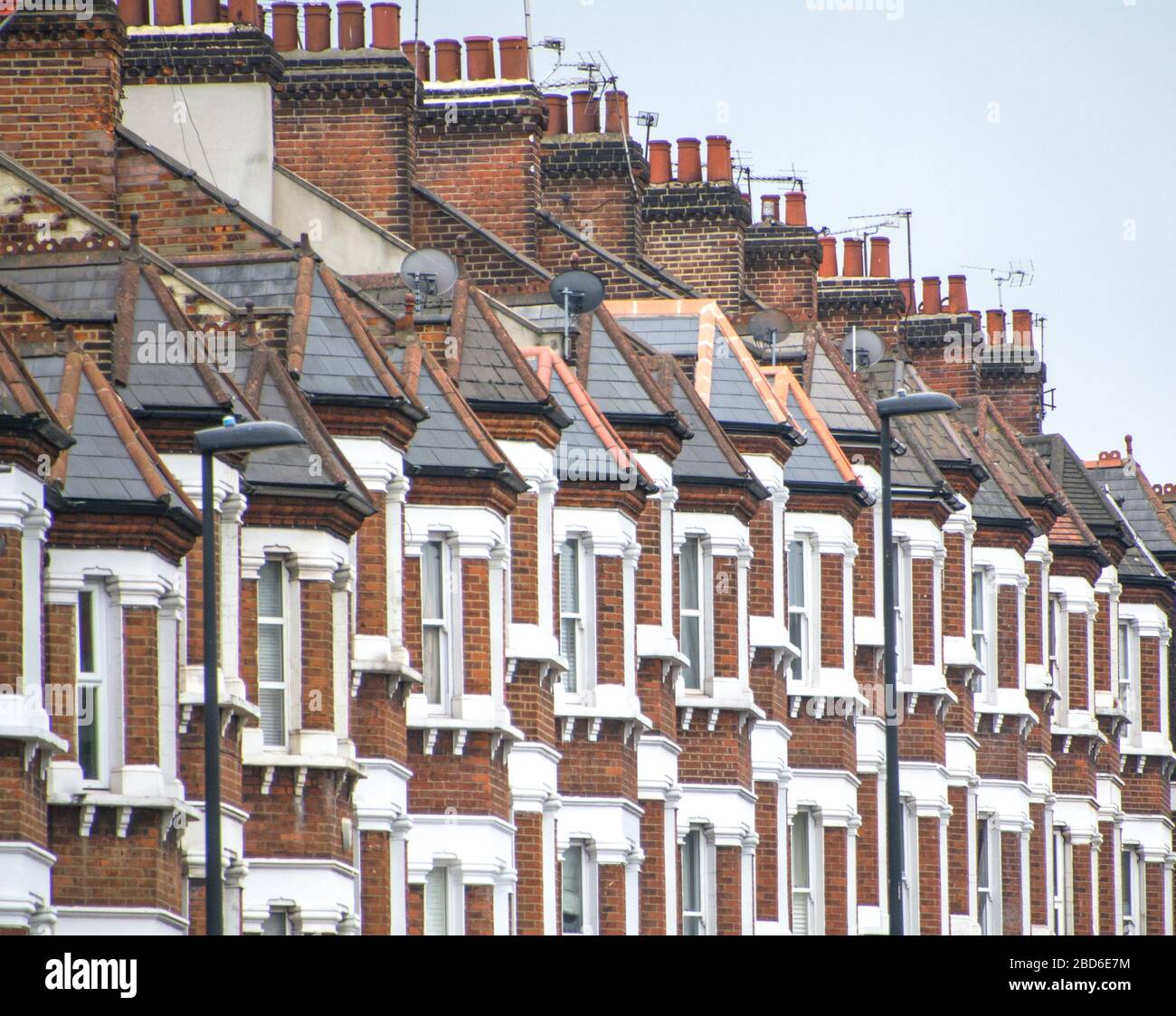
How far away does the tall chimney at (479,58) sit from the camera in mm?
54688

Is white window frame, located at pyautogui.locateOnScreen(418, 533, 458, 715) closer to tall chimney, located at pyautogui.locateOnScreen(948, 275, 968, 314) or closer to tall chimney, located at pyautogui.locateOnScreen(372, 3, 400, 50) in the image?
tall chimney, located at pyautogui.locateOnScreen(372, 3, 400, 50)

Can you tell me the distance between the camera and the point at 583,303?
46312 millimetres

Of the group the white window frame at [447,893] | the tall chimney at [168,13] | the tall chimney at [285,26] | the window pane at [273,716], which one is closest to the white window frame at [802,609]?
the tall chimney at [285,26]

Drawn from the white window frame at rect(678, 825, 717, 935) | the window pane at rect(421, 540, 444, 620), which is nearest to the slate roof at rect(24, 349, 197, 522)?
the window pane at rect(421, 540, 444, 620)

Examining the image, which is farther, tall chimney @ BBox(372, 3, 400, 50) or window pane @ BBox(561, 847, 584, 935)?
tall chimney @ BBox(372, 3, 400, 50)

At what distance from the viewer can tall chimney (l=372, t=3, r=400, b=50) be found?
167 ft

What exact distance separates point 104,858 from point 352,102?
1944 cm

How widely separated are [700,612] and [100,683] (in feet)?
51.3

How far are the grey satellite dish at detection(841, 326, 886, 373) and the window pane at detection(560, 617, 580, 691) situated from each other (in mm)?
14737

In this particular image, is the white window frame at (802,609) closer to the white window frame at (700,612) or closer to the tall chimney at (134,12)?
the white window frame at (700,612)

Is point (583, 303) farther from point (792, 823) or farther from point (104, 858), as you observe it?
point (104, 858)

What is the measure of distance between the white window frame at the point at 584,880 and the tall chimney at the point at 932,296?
2689cm

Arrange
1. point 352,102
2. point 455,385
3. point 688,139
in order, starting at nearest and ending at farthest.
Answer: point 455,385, point 352,102, point 688,139

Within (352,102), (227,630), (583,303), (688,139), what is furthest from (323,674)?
(688,139)
